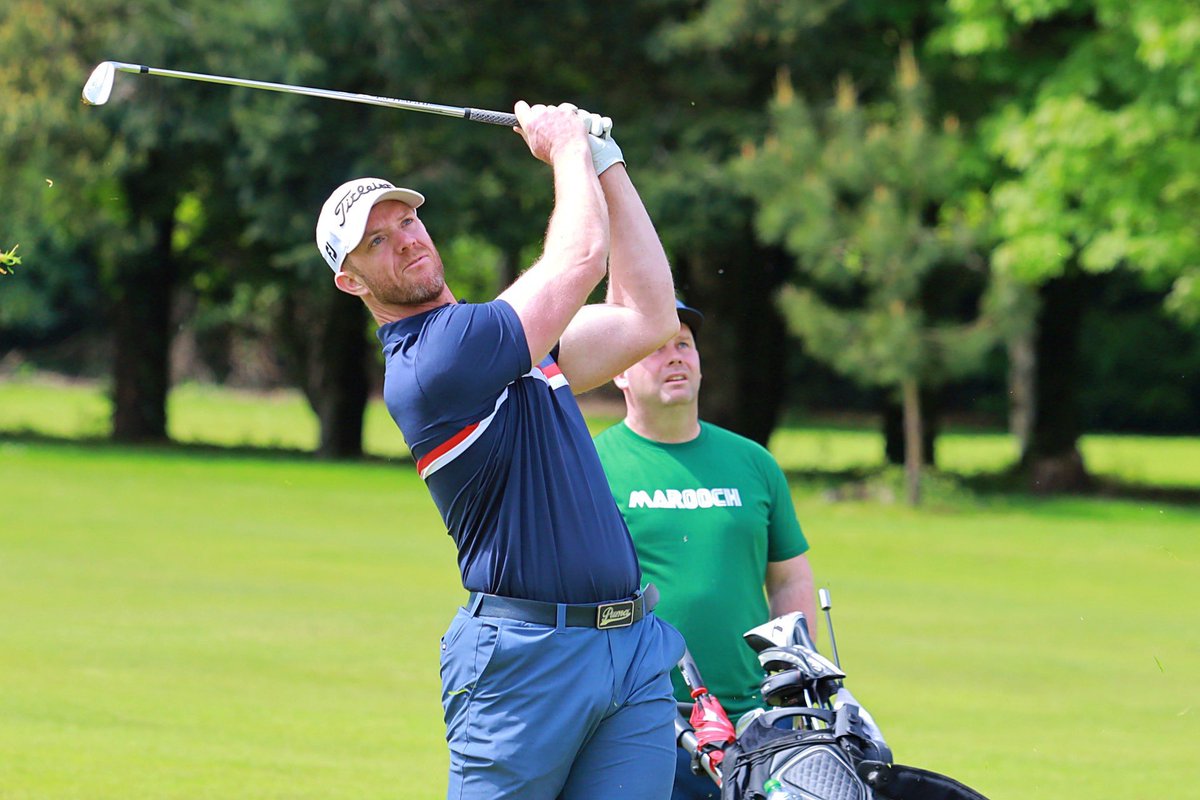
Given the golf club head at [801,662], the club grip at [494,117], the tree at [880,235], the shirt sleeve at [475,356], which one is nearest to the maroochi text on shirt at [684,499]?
the golf club head at [801,662]

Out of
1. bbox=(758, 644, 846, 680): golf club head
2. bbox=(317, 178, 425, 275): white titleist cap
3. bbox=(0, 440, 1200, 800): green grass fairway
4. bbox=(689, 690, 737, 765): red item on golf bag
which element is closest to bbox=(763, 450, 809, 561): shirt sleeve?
bbox=(689, 690, 737, 765): red item on golf bag

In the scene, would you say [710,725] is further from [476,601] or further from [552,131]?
[552,131]

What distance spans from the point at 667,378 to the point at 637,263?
5.34ft

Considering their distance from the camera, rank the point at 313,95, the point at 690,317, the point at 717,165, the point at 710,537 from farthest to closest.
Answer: the point at 717,165 < the point at 690,317 < the point at 710,537 < the point at 313,95

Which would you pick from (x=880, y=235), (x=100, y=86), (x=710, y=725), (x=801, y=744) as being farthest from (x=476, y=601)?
(x=880, y=235)

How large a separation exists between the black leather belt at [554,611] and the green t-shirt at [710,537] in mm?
1578

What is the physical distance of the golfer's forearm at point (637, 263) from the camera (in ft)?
15.0

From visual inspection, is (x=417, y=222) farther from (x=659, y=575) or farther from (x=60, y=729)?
(x=60, y=729)

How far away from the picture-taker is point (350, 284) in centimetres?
449

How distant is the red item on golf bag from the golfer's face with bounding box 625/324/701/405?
1118 mm

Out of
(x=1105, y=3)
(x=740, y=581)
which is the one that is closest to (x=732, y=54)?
(x=1105, y=3)

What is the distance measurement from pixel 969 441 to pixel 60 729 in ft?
145

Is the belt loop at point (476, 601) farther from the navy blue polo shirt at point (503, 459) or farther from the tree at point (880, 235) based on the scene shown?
the tree at point (880, 235)

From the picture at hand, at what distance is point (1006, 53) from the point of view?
27.8m
